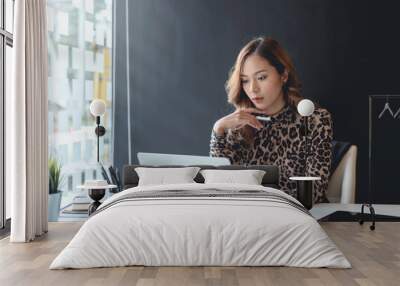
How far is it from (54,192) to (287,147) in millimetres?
3017

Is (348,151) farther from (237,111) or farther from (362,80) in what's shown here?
(237,111)

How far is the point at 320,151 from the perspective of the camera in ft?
24.0

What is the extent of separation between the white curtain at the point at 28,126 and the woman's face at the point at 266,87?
2609mm

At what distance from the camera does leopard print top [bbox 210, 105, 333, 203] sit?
7.29m

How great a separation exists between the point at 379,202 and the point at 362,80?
1573 mm

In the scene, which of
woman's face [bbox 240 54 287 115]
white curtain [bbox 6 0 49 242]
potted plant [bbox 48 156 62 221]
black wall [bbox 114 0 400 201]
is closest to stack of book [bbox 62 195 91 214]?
potted plant [bbox 48 156 62 221]

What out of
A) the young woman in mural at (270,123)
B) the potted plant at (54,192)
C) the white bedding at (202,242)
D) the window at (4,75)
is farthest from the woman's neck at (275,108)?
the window at (4,75)

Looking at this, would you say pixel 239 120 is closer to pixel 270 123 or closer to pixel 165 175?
pixel 270 123

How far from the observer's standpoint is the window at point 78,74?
7422mm

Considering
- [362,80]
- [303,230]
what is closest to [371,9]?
[362,80]

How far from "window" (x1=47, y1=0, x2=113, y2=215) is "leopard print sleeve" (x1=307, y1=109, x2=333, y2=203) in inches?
103

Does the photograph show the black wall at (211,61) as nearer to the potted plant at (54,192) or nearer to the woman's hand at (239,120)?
the woman's hand at (239,120)

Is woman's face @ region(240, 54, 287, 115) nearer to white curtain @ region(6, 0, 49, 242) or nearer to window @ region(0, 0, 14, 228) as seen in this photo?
white curtain @ region(6, 0, 49, 242)

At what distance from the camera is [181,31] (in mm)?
7434
